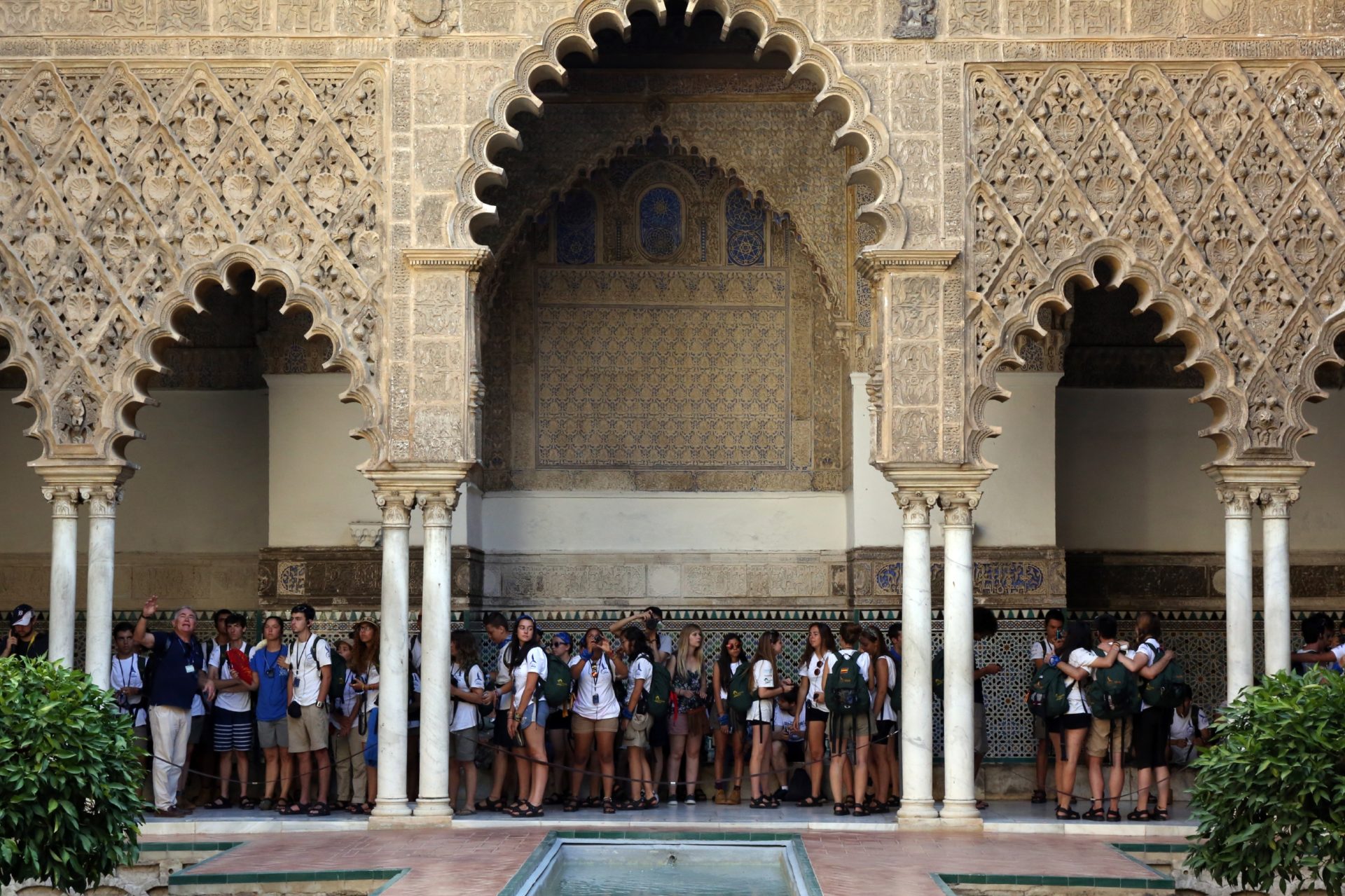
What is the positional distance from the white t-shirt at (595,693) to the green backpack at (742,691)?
2.38 feet

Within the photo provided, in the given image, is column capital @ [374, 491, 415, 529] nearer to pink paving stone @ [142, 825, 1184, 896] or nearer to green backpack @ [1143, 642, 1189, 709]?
pink paving stone @ [142, 825, 1184, 896]

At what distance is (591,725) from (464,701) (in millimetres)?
773

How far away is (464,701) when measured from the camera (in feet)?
33.3

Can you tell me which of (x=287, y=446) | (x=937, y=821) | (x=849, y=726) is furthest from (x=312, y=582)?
(x=937, y=821)

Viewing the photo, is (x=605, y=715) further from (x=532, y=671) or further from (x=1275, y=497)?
(x=1275, y=497)

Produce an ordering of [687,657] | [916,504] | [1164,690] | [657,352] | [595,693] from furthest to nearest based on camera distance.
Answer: [657,352] → [687,657] → [595,693] → [1164,690] → [916,504]

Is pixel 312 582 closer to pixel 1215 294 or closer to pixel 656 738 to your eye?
pixel 656 738

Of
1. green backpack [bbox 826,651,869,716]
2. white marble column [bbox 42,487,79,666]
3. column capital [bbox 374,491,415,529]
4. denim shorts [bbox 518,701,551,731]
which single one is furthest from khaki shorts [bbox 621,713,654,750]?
white marble column [bbox 42,487,79,666]

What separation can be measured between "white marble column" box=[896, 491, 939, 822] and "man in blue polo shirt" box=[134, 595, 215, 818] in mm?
4148

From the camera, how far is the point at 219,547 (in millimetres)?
12148

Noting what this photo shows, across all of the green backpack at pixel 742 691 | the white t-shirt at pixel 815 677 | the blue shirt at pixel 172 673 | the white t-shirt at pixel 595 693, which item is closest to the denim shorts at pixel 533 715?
the white t-shirt at pixel 595 693

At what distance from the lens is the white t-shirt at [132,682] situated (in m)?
10.1

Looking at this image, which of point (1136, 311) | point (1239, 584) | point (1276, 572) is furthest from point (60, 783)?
point (1276, 572)

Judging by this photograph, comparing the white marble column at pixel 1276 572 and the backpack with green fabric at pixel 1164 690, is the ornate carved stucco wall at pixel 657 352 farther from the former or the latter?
the white marble column at pixel 1276 572
